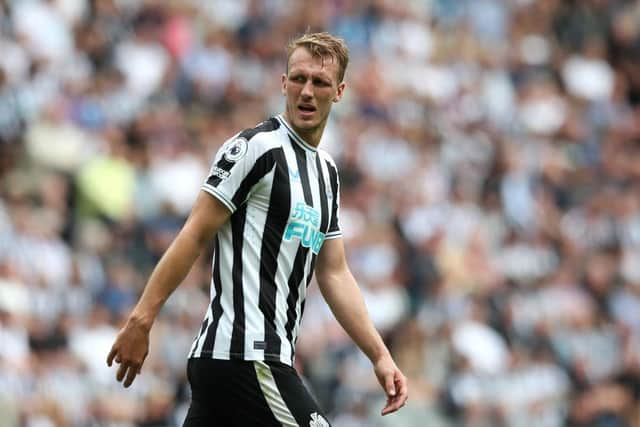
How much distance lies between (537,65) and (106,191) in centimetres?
745

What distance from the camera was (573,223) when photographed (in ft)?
52.0

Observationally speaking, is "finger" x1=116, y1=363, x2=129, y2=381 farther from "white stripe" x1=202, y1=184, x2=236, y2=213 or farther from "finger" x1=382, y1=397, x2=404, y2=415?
"finger" x1=382, y1=397, x2=404, y2=415

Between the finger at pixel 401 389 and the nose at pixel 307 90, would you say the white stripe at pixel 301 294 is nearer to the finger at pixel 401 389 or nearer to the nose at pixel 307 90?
the finger at pixel 401 389

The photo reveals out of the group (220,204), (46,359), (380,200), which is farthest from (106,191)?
(220,204)

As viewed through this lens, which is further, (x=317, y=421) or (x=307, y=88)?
(x=307, y=88)

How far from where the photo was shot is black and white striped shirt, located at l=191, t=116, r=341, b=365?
5.55 m

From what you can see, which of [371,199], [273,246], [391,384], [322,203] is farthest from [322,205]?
[371,199]

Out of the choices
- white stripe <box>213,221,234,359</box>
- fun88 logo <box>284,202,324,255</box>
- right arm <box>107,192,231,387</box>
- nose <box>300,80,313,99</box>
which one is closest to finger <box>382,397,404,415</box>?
fun88 logo <box>284,202,324,255</box>

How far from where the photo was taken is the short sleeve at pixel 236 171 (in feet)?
18.2

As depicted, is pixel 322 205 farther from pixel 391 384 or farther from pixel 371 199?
pixel 371 199

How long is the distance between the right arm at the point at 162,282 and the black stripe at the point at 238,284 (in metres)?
0.07

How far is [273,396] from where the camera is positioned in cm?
552

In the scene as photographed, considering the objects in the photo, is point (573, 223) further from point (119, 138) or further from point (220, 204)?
point (220, 204)

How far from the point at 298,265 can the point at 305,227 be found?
158 millimetres
